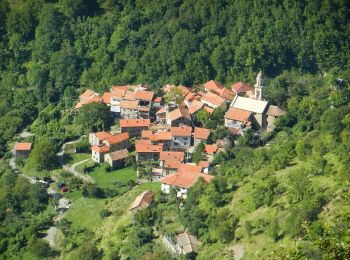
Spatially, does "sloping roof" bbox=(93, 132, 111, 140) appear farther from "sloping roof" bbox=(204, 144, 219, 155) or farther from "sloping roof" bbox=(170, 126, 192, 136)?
"sloping roof" bbox=(204, 144, 219, 155)

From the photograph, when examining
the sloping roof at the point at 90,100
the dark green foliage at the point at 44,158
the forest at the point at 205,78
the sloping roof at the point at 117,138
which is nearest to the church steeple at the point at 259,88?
the forest at the point at 205,78

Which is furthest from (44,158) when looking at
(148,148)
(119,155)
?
(148,148)

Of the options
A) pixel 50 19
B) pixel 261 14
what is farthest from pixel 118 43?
pixel 261 14

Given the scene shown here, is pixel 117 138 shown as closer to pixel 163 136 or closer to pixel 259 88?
pixel 163 136

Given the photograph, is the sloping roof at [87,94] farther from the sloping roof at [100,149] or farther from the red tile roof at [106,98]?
the sloping roof at [100,149]

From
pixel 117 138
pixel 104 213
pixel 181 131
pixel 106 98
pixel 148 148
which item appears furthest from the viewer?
pixel 106 98

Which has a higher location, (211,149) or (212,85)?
(212,85)
